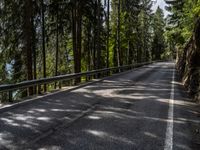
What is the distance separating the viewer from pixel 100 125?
7.72 metres

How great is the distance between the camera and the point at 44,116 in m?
8.51

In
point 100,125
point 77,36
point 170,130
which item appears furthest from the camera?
point 77,36

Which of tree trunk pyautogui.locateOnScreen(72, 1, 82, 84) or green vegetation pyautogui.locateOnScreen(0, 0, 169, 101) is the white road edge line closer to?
green vegetation pyautogui.locateOnScreen(0, 0, 169, 101)

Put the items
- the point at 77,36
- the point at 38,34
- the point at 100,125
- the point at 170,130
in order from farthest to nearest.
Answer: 1. the point at 38,34
2. the point at 77,36
3. the point at 100,125
4. the point at 170,130

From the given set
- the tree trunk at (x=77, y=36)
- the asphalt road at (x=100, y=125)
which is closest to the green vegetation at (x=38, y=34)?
the tree trunk at (x=77, y=36)

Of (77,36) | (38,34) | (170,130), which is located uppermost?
(38,34)

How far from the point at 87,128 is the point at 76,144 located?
1253 mm

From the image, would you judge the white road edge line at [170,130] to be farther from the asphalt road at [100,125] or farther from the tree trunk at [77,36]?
the tree trunk at [77,36]

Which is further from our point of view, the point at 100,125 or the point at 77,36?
the point at 77,36

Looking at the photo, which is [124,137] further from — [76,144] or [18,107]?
[18,107]

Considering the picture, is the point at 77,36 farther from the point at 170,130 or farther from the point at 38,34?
the point at 170,130

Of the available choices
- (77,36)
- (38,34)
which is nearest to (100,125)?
(77,36)

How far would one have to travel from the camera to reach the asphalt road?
6.26m

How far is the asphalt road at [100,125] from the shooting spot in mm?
6262
